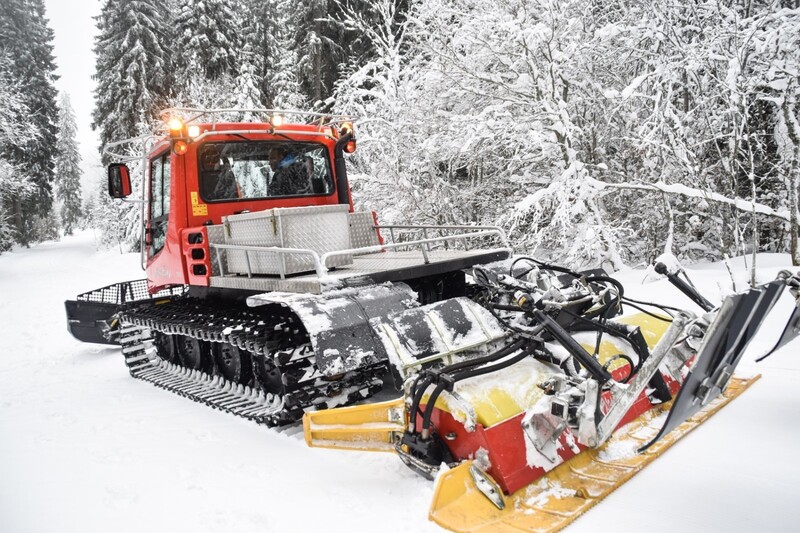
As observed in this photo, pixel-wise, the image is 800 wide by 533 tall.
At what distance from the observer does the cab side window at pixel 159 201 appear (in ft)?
18.1

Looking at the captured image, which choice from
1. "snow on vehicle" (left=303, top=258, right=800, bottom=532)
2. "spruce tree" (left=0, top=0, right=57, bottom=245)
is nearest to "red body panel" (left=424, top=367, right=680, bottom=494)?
"snow on vehicle" (left=303, top=258, right=800, bottom=532)

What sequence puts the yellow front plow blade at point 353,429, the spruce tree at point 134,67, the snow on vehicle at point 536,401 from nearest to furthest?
the snow on vehicle at point 536,401
the yellow front plow blade at point 353,429
the spruce tree at point 134,67

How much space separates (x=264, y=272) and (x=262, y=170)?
5.27ft

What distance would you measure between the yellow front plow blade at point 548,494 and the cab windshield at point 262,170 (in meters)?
3.67

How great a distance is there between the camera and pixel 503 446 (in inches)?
107

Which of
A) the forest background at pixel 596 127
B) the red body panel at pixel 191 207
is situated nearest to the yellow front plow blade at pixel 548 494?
the red body panel at pixel 191 207

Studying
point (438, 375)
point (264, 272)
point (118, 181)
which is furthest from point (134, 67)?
point (438, 375)

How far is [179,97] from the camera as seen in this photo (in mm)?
20984

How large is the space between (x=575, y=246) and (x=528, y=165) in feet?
7.90

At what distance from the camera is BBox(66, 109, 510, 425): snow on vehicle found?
3697mm

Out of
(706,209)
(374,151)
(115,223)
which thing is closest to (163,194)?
(374,151)

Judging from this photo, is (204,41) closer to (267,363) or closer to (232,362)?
(232,362)

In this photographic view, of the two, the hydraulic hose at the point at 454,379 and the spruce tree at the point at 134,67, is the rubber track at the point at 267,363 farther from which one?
the spruce tree at the point at 134,67

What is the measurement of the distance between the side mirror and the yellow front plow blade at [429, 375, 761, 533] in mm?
4515
